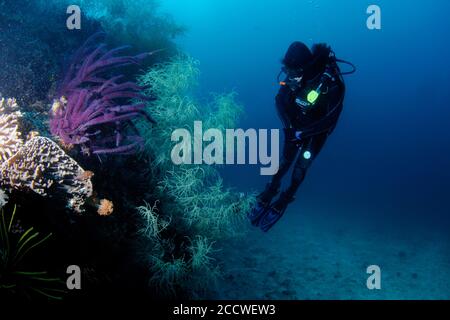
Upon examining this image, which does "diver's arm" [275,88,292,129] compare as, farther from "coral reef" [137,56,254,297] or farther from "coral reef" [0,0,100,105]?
"coral reef" [0,0,100,105]

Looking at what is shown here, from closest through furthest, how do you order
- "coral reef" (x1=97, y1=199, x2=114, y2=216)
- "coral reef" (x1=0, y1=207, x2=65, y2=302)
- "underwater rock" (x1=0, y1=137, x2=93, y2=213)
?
"coral reef" (x1=0, y1=207, x2=65, y2=302) → "underwater rock" (x1=0, y1=137, x2=93, y2=213) → "coral reef" (x1=97, y1=199, x2=114, y2=216)

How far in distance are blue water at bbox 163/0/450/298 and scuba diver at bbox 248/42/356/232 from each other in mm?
512

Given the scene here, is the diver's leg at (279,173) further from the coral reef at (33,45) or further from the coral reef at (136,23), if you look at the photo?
the coral reef at (136,23)

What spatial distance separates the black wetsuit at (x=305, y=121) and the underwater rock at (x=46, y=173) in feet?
10.7

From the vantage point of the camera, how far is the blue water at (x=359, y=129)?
8.94m

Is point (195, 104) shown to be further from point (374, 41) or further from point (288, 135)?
point (374, 41)

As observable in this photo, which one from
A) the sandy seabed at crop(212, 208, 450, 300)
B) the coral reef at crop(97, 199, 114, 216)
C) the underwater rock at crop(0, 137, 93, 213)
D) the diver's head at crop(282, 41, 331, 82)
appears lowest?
the sandy seabed at crop(212, 208, 450, 300)

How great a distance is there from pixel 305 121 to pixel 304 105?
0.99 feet

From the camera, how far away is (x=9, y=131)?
350cm

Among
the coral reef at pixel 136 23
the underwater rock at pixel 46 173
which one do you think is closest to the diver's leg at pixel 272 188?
the underwater rock at pixel 46 173

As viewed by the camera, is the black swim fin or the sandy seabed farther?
the sandy seabed

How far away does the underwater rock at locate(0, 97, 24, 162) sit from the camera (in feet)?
11.0

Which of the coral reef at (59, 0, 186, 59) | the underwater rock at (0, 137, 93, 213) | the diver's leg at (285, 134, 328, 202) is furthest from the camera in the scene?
the coral reef at (59, 0, 186, 59)

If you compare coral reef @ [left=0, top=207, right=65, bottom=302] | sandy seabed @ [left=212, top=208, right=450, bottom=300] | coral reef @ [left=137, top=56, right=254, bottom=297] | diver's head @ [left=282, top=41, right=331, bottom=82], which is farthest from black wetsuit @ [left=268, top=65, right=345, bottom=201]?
coral reef @ [left=0, top=207, right=65, bottom=302]
